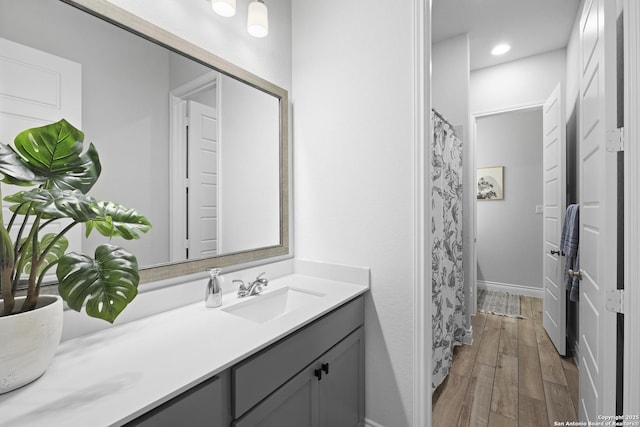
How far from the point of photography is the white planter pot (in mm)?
654

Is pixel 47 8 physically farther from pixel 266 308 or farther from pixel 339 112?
pixel 266 308

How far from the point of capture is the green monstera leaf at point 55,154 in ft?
2.26

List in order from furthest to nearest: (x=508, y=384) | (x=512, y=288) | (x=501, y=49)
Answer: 1. (x=512, y=288)
2. (x=501, y=49)
3. (x=508, y=384)

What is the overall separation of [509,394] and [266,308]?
1.69m

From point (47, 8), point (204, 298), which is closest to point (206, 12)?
point (47, 8)

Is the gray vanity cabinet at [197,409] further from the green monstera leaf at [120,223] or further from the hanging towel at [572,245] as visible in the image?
the hanging towel at [572,245]

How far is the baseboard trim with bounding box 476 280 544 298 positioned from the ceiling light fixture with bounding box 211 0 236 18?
4.50 metres

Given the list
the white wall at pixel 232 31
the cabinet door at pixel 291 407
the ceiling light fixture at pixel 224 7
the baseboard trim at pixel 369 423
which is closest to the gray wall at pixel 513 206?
the white wall at pixel 232 31

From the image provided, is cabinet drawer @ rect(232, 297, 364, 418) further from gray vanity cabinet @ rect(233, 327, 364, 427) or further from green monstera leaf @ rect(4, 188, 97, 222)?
green monstera leaf @ rect(4, 188, 97, 222)

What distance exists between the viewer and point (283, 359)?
3.34ft

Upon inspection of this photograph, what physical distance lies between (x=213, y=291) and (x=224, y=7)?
1.26 m

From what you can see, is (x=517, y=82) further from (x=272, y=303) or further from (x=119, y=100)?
(x=119, y=100)

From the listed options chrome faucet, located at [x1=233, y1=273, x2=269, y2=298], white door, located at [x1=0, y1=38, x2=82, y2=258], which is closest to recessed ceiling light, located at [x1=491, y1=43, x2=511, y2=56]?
chrome faucet, located at [x1=233, y1=273, x2=269, y2=298]

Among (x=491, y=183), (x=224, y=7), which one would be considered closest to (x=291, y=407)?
(x=224, y=7)
